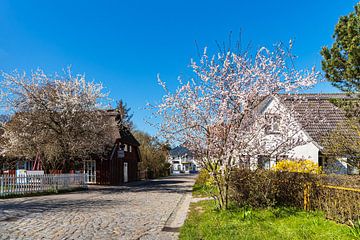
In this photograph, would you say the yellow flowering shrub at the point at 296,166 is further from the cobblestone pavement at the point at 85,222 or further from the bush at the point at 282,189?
the cobblestone pavement at the point at 85,222

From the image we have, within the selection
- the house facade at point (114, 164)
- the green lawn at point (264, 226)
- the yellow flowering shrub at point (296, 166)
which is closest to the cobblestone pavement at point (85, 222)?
the green lawn at point (264, 226)

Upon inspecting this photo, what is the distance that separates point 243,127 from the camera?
9.63 meters

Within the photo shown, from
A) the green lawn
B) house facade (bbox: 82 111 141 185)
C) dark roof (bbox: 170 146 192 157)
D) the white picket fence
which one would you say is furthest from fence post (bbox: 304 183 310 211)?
house facade (bbox: 82 111 141 185)

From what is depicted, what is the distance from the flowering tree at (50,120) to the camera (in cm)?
1908

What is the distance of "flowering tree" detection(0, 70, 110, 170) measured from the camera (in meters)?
19.1

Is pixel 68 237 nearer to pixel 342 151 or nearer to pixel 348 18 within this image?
pixel 342 151

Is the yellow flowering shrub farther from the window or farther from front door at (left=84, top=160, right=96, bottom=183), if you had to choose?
front door at (left=84, top=160, right=96, bottom=183)

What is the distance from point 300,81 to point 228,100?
2.18 metres

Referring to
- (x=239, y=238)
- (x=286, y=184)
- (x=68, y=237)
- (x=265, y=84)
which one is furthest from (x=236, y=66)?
(x=68, y=237)

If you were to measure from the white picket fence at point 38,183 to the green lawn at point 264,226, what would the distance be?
36.8 feet

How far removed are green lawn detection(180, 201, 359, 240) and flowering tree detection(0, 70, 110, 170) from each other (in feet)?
41.6

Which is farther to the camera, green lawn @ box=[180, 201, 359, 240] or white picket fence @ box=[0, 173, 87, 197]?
white picket fence @ box=[0, 173, 87, 197]

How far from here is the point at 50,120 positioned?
1947 centimetres

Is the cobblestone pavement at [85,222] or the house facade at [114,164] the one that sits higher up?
the house facade at [114,164]
